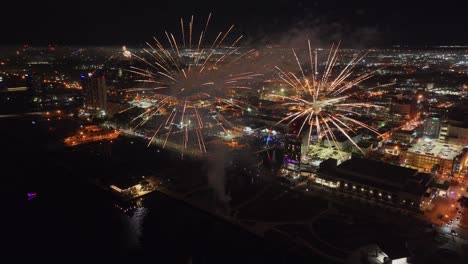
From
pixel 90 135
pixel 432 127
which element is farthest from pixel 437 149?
pixel 90 135

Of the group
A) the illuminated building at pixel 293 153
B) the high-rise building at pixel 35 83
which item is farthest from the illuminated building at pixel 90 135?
the high-rise building at pixel 35 83

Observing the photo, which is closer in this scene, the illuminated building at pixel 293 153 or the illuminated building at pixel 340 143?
the illuminated building at pixel 293 153

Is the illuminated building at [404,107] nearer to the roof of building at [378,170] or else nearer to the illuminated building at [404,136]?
the illuminated building at [404,136]

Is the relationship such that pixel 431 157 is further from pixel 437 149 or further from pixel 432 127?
→ pixel 432 127

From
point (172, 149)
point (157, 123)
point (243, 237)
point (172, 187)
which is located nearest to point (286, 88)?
point (157, 123)

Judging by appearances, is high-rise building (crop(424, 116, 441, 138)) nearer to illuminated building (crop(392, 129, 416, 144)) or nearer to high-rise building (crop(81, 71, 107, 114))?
illuminated building (crop(392, 129, 416, 144))

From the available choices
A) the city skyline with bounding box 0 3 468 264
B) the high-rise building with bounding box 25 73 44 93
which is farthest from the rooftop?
the high-rise building with bounding box 25 73 44 93
